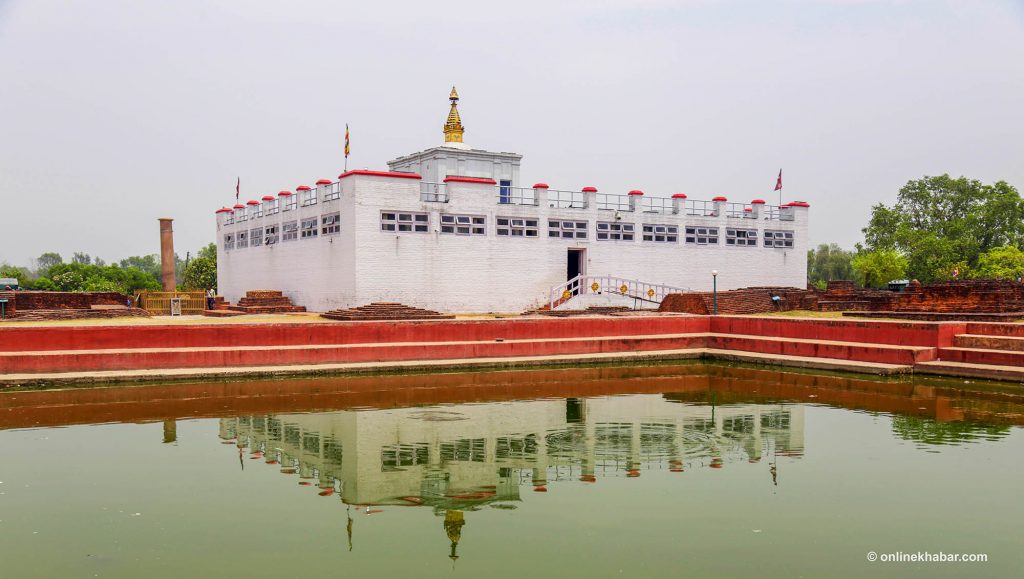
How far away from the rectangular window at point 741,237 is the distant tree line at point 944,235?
21160 millimetres

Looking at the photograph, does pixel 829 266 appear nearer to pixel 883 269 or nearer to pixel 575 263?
pixel 883 269

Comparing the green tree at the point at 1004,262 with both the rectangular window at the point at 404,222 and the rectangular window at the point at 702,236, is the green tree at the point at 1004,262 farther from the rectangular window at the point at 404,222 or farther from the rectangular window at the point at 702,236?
the rectangular window at the point at 404,222

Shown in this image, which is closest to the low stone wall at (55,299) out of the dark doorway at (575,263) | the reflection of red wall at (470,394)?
the reflection of red wall at (470,394)

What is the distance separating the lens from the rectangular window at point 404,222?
94.8 feet

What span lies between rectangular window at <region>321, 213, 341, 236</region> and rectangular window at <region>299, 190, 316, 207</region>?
166 centimetres

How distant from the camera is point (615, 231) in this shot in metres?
34.3

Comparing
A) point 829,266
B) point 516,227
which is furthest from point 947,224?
point 516,227

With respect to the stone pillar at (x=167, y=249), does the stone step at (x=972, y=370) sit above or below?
below

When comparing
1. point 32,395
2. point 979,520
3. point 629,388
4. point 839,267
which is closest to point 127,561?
point 979,520

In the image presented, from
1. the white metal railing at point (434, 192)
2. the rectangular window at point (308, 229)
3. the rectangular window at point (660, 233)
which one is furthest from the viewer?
the rectangular window at point (660, 233)

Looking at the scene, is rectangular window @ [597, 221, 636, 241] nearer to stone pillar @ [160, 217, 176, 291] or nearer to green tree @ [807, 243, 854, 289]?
stone pillar @ [160, 217, 176, 291]

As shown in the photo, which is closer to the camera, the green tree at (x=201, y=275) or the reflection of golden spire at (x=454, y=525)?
the reflection of golden spire at (x=454, y=525)

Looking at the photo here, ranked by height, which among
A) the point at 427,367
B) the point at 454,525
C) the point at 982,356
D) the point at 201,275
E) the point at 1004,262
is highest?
the point at 1004,262

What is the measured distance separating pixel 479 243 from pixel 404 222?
10.1ft
